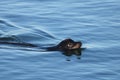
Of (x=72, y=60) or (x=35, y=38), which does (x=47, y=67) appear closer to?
(x=72, y=60)

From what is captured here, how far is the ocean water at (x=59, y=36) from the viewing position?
18281 millimetres

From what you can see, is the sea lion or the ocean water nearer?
the ocean water

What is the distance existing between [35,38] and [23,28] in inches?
42.5

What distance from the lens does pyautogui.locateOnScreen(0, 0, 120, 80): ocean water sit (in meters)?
18.3

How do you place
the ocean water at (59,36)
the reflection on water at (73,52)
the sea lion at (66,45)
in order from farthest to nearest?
the sea lion at (66,45)
the reflection on water at (73,52)
the ocean water at (59,36)

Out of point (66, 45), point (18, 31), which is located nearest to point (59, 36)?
point (66, 45)

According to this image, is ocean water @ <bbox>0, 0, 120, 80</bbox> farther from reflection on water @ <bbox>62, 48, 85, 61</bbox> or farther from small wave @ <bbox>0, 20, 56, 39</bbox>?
reflection on water @ <bbox>62, 48, 85, 61</bbox>

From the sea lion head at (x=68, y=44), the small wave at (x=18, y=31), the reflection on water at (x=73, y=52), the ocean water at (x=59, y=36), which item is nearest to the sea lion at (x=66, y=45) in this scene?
the sea lion head at (x=68, y=44)

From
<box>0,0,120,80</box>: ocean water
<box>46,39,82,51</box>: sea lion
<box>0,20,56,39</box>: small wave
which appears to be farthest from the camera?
<box>0,20,56,39</box>: small wave

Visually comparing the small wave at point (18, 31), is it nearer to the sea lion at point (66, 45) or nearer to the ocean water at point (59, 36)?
the ocean water at point (59, 36)

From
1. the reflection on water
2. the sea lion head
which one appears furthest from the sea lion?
the reflection on water

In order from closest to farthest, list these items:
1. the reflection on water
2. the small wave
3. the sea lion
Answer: the reflection on water
the sea lion
the small wave

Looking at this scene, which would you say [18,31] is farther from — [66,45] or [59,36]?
[66,45]

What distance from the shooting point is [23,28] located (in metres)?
23.0
